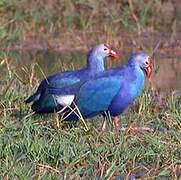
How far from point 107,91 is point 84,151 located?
79 centimetres

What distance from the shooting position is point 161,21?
43.1 feet

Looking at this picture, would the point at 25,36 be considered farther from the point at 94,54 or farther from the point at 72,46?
the point at 94,54

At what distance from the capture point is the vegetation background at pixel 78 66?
5.77 meters

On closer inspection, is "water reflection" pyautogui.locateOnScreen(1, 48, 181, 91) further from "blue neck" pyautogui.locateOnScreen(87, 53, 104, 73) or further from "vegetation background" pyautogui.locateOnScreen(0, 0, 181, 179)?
"blue neck" pyautogui.locateOnScreen(87, 53, 104, 73)

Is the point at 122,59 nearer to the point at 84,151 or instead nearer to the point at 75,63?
the point at 75,63

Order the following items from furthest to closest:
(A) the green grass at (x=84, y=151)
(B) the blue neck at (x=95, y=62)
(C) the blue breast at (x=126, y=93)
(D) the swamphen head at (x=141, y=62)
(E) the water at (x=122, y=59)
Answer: (E) the water at (x=122, y=59) < (B) the blue neck at (x=95, y=62) < (D) the swamphen head at (x=141, y=62) < (C) the blue breast at (x=126, y=93) < (A) the green grass at (x=84, y=151)

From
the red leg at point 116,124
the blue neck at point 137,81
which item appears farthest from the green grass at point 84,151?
the blue neck at point 137,81

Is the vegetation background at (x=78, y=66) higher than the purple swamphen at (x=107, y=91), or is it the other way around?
the purple swamphen at (x=107, y=91)

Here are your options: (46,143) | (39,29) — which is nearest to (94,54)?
(46,143)

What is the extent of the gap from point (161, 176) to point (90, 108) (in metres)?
1.14

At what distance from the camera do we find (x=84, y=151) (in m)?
Answer: 5.91

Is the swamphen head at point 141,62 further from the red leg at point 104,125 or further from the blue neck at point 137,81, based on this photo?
the red leg at point 104,125

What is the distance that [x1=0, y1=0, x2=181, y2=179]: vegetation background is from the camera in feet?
18.9

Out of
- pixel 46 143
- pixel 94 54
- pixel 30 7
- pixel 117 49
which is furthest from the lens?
pixel 30 7
